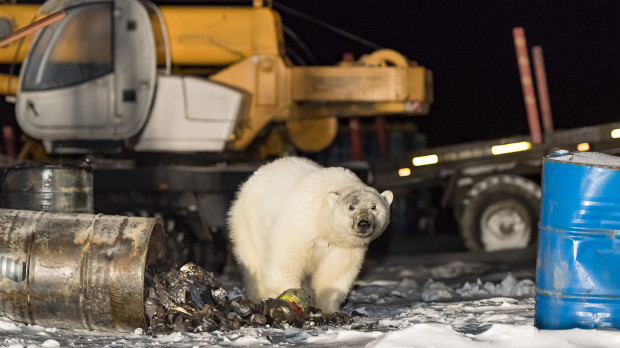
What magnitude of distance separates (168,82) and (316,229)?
13.8ft

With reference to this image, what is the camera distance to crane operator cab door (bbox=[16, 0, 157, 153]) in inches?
416

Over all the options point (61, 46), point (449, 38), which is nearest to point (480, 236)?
point (61, 46)

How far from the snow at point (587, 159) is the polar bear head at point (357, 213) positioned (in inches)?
55.9

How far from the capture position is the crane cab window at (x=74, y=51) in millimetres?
10602

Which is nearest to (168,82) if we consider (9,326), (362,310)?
(362,310)

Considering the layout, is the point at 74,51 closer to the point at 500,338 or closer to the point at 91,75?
the point at 91,75

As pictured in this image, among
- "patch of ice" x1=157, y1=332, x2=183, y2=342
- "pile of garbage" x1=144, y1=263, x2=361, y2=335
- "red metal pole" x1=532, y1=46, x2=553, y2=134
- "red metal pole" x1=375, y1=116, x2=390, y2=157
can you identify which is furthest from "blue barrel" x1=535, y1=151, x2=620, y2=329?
"red metal pole" x1=375, y1=116, x2=390, y2=157

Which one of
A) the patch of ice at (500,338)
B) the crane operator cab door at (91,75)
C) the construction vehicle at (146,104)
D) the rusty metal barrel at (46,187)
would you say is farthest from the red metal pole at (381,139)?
the patch of ice at (500,338)

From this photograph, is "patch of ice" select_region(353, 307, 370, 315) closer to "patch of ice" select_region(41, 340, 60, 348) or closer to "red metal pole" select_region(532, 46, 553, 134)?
"patch of ice" select_region(41, 340, 60, 348)

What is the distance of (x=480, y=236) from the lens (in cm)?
1210

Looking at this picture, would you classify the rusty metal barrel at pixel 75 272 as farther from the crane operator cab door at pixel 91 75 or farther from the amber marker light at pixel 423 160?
the amber marker light at pixel 423 160

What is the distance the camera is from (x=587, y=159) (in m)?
5.63

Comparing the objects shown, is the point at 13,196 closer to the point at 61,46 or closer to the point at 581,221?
the point at 61,46

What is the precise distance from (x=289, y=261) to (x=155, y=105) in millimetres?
4179
